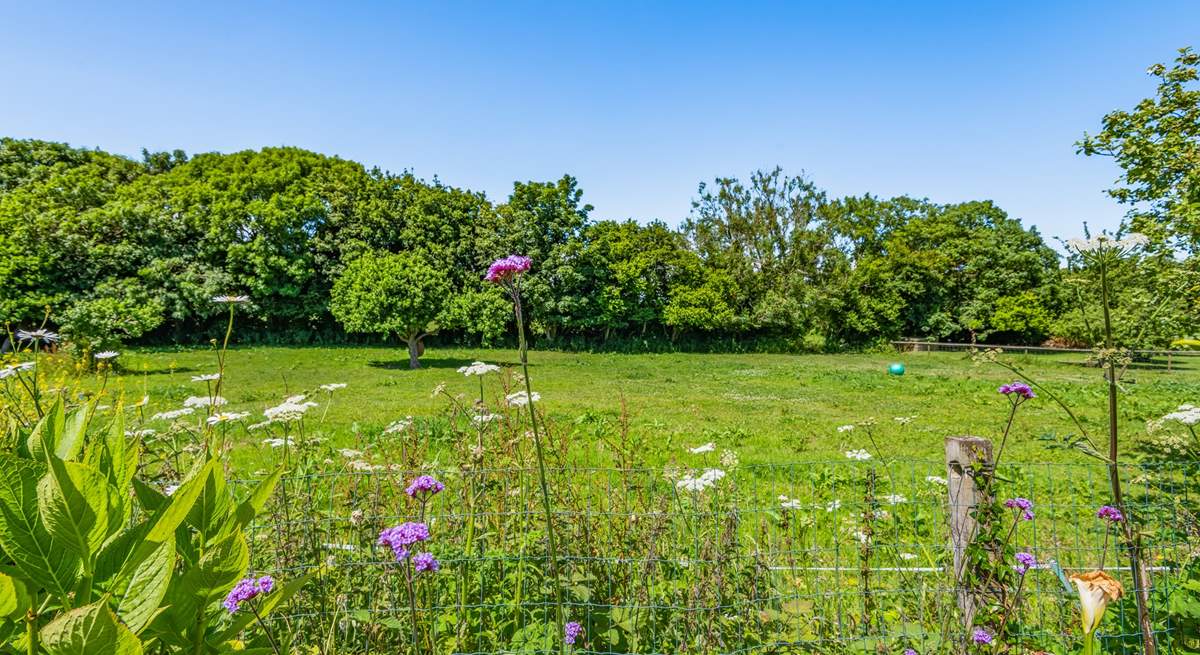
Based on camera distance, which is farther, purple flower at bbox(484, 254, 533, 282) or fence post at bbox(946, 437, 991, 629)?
fence post at bbox(946, 437, 991, 629)

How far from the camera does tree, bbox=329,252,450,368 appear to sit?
19969mm

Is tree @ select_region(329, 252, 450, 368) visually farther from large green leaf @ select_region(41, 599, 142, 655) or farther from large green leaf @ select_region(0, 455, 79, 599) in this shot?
large green leaf @ select_region(41, 599, 142, 655)

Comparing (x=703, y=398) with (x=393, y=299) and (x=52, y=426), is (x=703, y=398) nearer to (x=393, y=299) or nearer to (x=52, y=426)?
(x=393, y=299)

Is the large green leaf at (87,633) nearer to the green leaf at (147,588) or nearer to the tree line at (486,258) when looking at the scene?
the green leaf at (147,588)

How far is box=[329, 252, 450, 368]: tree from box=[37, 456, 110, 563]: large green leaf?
66.4ft

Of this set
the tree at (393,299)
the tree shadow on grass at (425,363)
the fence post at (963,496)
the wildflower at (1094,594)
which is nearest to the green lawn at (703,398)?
the tree shadow on grass at (425,363)

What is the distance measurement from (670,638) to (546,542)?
69 cm

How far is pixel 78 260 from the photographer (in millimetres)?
24172

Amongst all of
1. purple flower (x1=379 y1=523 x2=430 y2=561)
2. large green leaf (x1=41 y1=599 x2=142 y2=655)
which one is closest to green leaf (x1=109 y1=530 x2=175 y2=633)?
large green leaf (x1=41 y1=599 x2=142 y2=655)

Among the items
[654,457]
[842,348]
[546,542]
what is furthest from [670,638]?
[842,348]

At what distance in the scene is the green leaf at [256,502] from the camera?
80 cm

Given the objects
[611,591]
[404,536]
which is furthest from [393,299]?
[404,536]

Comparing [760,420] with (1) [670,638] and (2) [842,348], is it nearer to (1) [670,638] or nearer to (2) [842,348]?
(1) [670,638]

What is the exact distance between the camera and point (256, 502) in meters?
0.83
